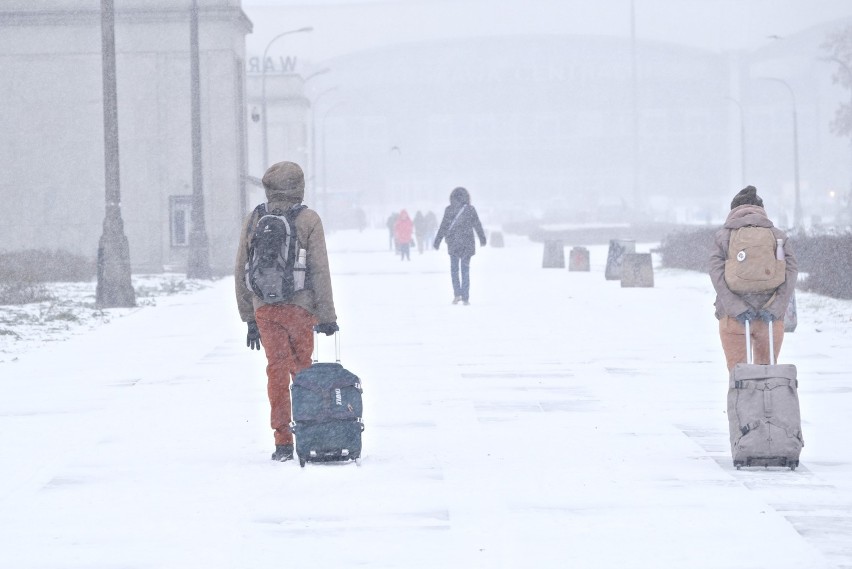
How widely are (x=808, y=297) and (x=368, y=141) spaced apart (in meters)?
116

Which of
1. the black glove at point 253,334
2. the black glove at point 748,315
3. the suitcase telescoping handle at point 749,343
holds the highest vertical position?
the black glove at point 748,315

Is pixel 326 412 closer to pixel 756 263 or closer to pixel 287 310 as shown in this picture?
pixel 287 310

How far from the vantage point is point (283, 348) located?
8898 mm

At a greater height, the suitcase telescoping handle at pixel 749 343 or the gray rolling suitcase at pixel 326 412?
the suitcase telescoping handle at pixel 749 343

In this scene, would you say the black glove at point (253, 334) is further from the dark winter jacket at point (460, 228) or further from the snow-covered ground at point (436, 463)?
the dark winter jacket at point (460, 228)

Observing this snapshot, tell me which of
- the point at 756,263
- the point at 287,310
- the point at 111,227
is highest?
the point at 111,227

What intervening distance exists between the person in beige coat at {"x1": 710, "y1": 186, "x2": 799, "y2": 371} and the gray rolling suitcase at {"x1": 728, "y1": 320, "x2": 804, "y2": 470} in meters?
0.49

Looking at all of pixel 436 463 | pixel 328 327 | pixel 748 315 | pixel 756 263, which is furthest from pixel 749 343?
pixel 328 327

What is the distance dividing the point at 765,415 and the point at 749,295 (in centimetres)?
83

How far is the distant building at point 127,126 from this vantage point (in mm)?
40562

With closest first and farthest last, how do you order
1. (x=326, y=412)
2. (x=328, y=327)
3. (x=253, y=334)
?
(x=326, y=412)
(x=328, y=327)
(x=253, y=334)

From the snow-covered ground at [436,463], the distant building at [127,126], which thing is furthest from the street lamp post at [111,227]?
the distant building at [127,126]

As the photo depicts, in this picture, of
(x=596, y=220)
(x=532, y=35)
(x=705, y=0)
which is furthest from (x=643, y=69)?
(x=596, y=220)

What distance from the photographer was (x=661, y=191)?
438 ft
